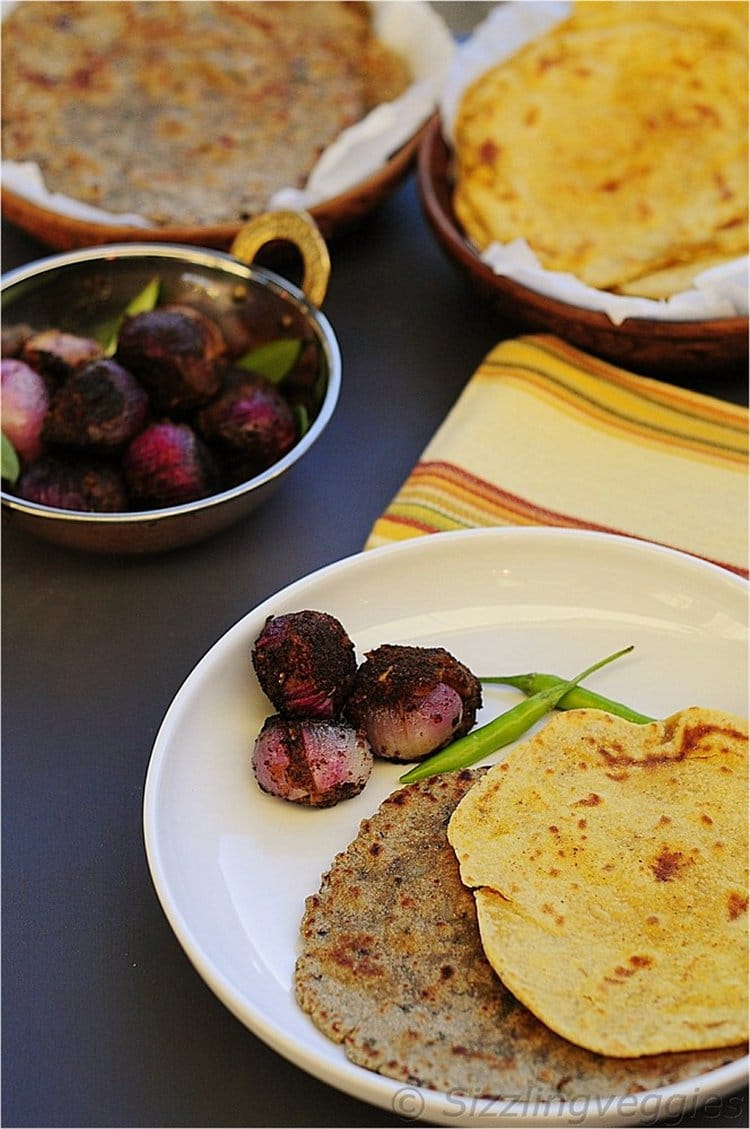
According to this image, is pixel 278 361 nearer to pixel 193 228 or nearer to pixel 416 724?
pixel 193 228

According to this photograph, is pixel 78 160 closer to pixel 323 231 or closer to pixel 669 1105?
pixel 323 231

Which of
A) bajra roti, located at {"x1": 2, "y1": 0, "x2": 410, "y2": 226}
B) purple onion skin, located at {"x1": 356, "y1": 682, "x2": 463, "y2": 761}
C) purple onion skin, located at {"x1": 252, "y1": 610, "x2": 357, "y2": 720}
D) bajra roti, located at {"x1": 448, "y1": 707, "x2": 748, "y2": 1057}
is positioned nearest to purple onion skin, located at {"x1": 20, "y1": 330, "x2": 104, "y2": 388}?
bajra roti, located at {"x1": 2, "y1": 0, "x2": 410, "y2": 226}

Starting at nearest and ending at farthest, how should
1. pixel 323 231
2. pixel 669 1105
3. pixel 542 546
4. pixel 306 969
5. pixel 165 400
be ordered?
pixel 669 1105 < pixel 306 969 < pixel 542 546 < pixel 165 400 < pixel 323 231

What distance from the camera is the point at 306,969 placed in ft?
3.31

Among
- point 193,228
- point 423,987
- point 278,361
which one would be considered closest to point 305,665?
point 423,987

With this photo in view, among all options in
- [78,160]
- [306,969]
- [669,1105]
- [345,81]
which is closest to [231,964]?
[306,969]

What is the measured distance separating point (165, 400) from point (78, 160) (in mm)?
643

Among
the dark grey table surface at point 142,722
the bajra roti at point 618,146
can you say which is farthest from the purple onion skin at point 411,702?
the bajra roti at point 618,146

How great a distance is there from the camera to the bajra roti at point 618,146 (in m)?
1.72

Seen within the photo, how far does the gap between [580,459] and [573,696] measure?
1.50ft

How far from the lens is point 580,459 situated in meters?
1.62

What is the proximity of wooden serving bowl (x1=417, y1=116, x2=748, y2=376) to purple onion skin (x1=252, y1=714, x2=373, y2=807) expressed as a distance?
0.77 metres

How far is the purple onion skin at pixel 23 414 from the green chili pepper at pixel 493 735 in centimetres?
63

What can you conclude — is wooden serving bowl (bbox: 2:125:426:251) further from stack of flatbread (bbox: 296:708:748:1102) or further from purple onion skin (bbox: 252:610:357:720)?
stack of flatbread (bbox: 296:708:748:1102)
